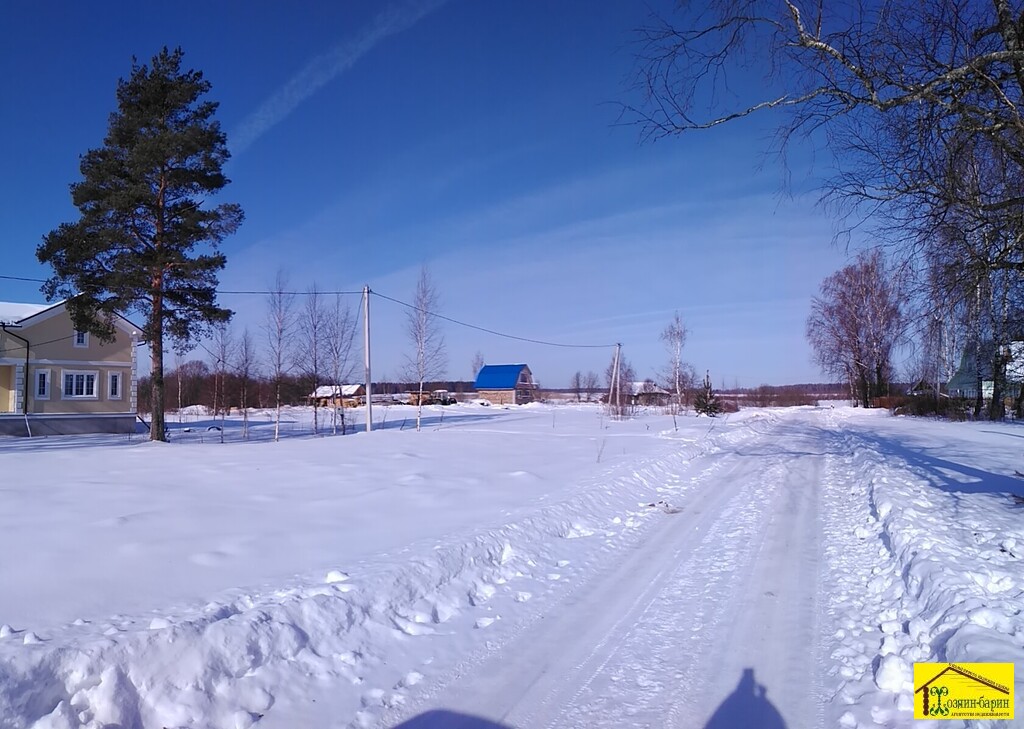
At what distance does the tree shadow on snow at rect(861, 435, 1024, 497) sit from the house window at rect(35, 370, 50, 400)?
36.7 meters

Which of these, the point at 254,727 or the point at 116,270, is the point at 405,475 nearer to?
the point at 254,727

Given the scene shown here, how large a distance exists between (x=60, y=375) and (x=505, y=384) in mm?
60618

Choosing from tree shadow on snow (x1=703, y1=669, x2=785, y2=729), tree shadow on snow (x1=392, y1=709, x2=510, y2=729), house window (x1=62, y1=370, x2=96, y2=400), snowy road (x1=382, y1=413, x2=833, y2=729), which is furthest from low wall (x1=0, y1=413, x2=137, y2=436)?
tree shadow on snow (x1=703, y1=669, x2=785, y2=729)

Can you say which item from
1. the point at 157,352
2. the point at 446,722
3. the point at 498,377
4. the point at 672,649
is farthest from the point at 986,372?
the point at 498,377

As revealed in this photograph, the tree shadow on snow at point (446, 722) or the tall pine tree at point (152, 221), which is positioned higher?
the tall pine tree at point (152, 221)

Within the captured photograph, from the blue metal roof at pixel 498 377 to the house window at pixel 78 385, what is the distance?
58601 mm

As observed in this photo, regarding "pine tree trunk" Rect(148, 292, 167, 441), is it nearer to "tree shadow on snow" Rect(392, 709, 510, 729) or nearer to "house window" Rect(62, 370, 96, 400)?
"house window" Rect(62, 370, 96, 400)

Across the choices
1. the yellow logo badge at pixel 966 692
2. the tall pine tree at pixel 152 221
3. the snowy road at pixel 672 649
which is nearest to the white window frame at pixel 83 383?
the tall pine tree at pixel 152 221

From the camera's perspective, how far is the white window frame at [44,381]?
30644mm

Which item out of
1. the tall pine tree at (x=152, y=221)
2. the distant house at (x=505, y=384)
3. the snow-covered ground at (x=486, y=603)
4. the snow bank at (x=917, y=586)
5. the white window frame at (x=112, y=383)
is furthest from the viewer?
the distant house at (x=505, y=384)

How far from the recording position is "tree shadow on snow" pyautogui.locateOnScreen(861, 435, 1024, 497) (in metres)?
10.1

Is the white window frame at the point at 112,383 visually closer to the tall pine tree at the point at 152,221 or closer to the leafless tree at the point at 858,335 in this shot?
the tall pine tree at the point at 152,221

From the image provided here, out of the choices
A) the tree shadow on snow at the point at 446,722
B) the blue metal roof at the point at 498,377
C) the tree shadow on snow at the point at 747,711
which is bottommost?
the tree shadow on snow at the point at 446,722

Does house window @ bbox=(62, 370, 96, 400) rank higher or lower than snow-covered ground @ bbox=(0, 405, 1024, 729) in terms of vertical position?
higher
